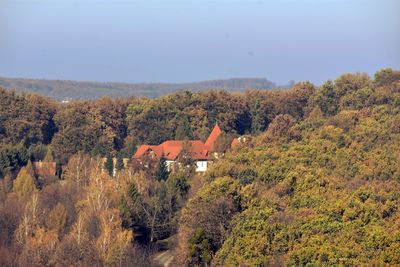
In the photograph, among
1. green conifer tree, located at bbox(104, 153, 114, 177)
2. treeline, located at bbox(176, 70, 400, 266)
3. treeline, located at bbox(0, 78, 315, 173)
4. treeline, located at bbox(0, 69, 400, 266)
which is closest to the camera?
treeline, located at bbox(176, 70, 400, 266)

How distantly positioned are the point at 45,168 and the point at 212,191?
2134 centimetres

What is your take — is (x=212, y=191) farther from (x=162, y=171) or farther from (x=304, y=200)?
(x=162, y=171)

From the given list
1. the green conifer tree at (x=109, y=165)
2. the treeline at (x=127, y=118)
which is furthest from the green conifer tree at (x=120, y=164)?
the treeline at (x=127, y=118)

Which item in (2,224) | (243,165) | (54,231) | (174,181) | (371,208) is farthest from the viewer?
(174,181)

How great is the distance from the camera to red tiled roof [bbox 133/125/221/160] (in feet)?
198

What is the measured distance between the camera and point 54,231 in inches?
1513

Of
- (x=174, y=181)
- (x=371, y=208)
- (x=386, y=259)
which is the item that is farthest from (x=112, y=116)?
(x=386, y=259)

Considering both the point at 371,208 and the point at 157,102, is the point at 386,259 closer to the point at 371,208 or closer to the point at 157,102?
the point at 371,208

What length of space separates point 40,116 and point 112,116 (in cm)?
511

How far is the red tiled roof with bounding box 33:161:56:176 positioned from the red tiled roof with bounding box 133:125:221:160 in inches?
205

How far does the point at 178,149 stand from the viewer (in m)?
61.2

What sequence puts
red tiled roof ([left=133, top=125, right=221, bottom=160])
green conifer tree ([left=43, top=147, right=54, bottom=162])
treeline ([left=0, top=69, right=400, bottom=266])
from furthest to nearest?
red tiled roof ([left=133, top=125, right=221, bottom=160]), green conifer tree ([left=43, top=147, right=54, bottom=162]), treeline ([left=0, top=69, right=400, bottom=266])

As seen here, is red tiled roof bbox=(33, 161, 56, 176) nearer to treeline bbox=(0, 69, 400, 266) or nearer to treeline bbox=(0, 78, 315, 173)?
treeline bbox=(0, 69, 400, 266)

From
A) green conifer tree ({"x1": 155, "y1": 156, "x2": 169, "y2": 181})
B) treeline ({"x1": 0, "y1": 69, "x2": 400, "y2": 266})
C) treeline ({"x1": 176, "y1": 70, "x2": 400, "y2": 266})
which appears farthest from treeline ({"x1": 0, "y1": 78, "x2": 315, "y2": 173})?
treeline ({"x1": 176, "y1": 70, "x2": 400, "y2": 266})
